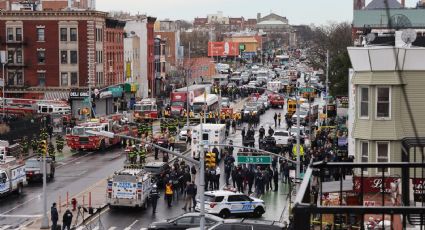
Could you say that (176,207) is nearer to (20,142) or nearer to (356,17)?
(20,142)

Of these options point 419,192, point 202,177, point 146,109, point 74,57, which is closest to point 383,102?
point 202,177

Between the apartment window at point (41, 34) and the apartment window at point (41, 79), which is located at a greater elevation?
the apartment window at point (41, 34)

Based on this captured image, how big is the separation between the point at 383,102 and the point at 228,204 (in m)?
7.90

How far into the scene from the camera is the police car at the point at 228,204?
1340 inches

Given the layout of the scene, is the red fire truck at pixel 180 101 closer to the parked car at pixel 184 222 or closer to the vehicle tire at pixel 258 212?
the vehicle tire at pixel 258 212

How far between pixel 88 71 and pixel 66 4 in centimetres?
1659

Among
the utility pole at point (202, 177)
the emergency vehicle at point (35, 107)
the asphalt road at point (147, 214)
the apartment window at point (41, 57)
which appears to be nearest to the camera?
the utility pole at point (202, 177)

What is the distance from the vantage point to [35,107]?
71125mm

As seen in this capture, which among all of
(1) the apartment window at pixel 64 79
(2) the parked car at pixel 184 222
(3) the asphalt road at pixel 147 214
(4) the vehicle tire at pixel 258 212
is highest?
(1) the apartment window at pixel 64 79

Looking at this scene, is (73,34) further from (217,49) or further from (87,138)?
(217,49)

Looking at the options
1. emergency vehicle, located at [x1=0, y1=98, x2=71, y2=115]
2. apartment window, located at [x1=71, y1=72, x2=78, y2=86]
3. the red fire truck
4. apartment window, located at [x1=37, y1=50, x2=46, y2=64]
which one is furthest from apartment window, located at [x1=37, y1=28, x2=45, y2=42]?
the red fire truck

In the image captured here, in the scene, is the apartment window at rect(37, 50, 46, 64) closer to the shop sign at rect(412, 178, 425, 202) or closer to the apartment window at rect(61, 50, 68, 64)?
the apartment window at rect(61, 50, 68, 64)

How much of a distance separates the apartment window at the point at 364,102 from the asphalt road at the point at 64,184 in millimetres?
13815

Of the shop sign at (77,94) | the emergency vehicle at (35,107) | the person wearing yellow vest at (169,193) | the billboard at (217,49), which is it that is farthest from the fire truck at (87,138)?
the billboard at (217,49)
